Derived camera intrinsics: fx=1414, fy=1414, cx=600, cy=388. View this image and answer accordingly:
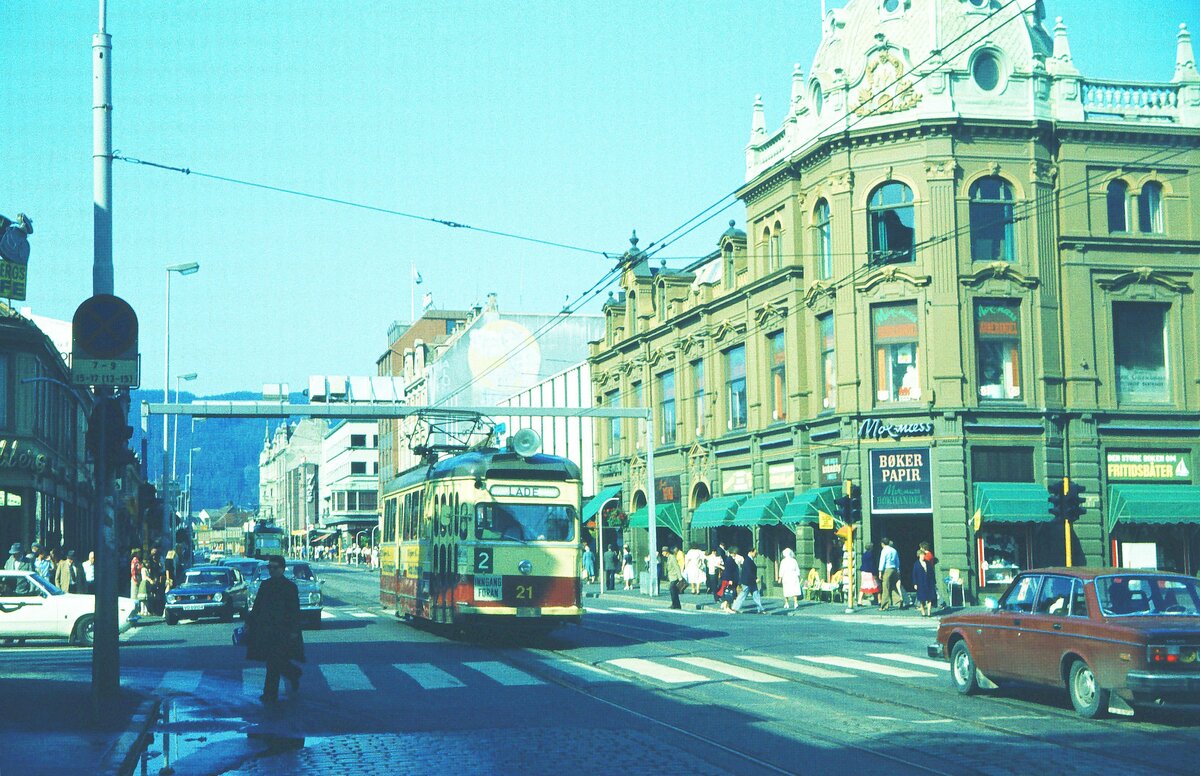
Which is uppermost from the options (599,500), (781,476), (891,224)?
(891,224)

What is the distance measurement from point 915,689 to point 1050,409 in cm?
2413

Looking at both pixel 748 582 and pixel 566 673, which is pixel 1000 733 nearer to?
pixel 566 673

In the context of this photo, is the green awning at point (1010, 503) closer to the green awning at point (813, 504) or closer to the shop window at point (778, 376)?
the green awning at point (813, 504)

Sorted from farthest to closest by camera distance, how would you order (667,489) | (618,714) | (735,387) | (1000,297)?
(667,489) → (735,387) → (1000,297) → (618,714)

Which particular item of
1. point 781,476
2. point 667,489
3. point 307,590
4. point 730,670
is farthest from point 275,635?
point 667,489

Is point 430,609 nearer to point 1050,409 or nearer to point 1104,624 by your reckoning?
point 1104,624

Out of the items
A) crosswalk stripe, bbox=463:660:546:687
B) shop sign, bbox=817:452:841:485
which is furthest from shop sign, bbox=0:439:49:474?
crosswalk stripe, bbox=463:660:546:687

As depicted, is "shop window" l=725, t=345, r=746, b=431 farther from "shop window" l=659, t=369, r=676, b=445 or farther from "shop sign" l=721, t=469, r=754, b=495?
"shop window" l=659, t=369, r=676, b=445

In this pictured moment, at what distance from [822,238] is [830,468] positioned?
6.86 meters

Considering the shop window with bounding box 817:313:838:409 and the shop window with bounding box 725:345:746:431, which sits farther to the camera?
the shop window with bounding box 725:345:746:431

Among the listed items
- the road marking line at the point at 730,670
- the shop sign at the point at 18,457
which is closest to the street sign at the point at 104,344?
the road marking line at the point at 730,670

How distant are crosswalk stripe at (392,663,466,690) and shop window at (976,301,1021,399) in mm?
23163

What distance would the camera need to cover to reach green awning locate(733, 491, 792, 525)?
43.5 meters

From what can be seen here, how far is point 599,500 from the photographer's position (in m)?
60.8
